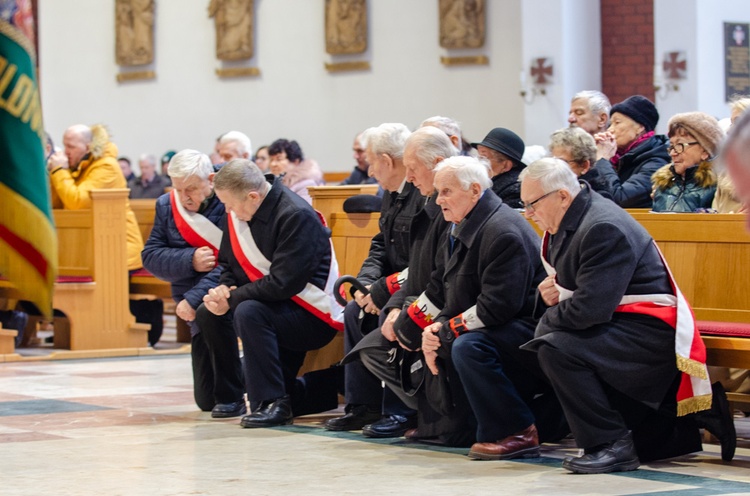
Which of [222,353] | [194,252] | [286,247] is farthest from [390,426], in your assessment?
[194,252]

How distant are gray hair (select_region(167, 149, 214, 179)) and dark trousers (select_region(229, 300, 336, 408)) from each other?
962mm

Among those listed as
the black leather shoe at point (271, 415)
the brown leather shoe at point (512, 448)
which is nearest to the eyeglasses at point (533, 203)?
the brown leather shoe at point (512, 448)

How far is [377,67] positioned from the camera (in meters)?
15.8

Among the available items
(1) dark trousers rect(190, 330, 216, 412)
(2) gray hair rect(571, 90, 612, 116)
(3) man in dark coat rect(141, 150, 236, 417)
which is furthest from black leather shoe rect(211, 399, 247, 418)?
(2) gray hair rect(571, 90, 612, 116)

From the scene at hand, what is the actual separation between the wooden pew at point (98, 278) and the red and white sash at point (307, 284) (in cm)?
348

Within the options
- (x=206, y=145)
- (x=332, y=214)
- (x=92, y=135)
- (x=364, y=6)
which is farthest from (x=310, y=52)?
(x=332, y=214)

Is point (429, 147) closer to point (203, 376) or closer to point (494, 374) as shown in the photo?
point (494, 374)

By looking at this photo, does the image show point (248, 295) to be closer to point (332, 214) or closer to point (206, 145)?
point (332, 214)

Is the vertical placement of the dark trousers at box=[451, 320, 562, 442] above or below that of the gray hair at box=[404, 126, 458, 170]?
below

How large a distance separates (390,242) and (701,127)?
152 cm

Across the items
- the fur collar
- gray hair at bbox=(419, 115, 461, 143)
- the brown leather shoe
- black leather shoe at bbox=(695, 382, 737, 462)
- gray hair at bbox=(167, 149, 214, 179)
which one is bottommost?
the brown leather shoe

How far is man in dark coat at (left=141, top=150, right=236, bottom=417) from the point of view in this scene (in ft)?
22.9

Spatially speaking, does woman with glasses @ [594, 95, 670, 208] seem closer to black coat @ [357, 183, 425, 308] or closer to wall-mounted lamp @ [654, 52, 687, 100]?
black coat @ [357, 183, 425, 308]

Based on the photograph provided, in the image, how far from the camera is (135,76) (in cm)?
1866
